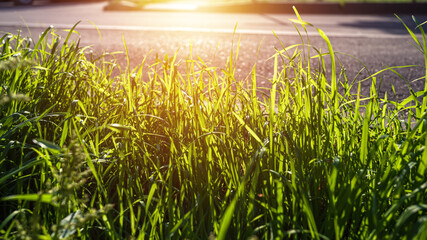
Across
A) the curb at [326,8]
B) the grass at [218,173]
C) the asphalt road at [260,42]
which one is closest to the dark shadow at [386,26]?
the asphalt road at [260,42]

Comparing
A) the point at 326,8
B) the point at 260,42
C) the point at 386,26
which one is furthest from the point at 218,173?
the point at 326,8

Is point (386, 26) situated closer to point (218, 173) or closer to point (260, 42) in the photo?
point (260, 42)

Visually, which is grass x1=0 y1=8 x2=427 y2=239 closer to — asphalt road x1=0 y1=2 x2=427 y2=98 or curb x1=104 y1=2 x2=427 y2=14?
asphalt road x1=0 y1=2 x2=427 y2=98

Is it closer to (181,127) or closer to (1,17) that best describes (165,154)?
(181,127)

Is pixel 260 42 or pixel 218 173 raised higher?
pixel 260 42

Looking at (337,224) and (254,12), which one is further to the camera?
(254,12)

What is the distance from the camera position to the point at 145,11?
12.2 meters

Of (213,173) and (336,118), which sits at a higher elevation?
(336,118)

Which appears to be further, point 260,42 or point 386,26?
point 386,26

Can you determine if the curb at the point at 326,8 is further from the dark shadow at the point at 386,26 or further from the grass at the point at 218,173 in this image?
the grass at the point at 218,173

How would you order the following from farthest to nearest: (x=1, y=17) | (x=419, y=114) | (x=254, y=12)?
(x=254, y=12) < (x=1, y=17) < (x=419, y=114)

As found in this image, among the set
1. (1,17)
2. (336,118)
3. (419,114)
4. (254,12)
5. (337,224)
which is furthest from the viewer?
(254,12)

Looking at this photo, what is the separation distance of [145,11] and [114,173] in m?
10.8

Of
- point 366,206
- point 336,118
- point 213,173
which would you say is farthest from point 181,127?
point 366,206
